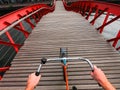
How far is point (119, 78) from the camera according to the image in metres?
4.72

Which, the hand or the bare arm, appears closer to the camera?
the bare arm

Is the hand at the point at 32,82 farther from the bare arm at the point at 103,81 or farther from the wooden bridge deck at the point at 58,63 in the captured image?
the wooden bridge deck at the point at 58,63

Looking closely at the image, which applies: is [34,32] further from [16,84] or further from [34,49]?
[16,84]

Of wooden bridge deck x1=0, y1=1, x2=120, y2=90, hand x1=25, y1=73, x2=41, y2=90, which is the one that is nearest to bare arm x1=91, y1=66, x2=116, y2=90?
hand x1=25, y1=73, x2=41, y2=90

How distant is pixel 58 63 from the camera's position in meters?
5.60

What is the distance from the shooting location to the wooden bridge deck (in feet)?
15.3

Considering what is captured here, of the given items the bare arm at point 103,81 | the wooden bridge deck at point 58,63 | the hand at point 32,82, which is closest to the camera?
the bare arm at point 103,81

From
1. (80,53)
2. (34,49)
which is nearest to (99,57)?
(80,53)

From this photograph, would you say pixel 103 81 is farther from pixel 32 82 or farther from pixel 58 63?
pixel 58 63

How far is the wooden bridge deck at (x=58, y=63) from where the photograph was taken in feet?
15.3

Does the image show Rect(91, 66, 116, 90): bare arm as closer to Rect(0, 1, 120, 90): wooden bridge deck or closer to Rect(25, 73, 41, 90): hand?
Rect(25, 73, 41, 90): hand

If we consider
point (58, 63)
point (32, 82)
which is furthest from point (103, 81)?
point (58, 63)

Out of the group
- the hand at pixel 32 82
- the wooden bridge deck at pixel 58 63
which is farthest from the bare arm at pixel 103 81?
the wooden bridge deck at pixel 58 63

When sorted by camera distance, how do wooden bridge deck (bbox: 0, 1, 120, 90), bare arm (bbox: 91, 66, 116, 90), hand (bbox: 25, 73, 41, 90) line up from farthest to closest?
wooden bridge deck (bbox: 0, 1, 120, 90) < hand (bbox: 25, 73, 41, 90) < bare arm (bbox: 91, 66, 116, 90)
